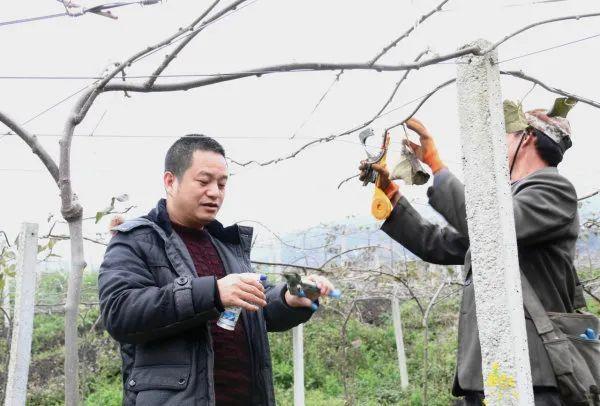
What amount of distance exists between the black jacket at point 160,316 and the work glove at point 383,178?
0.62 metres

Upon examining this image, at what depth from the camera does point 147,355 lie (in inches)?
65.6

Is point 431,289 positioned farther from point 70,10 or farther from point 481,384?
point 70,10

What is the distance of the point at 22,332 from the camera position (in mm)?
2377

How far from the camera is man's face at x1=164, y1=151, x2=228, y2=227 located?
190cm

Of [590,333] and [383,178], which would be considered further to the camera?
[383,178]

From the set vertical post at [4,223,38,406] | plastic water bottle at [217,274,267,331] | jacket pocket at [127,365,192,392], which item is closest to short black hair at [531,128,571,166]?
plastic water bottle at [217,274,267,331]

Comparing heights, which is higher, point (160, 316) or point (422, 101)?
point (422, 101)

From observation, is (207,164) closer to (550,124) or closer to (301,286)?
(301,286)

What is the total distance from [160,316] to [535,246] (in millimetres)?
1143

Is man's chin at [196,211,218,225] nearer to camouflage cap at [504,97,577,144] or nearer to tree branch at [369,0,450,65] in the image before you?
tree branch at [369,0,450,65]

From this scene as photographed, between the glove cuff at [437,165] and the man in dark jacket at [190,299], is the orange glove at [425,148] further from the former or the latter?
the man in dark jacket at [190,299]

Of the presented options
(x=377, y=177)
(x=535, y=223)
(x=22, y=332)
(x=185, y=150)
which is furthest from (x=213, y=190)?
(x=22, y=332)

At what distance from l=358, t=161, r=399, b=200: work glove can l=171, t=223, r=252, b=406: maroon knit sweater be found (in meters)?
0.56

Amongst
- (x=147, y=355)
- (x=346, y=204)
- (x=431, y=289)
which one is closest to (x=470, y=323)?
(x=147, y=355)
